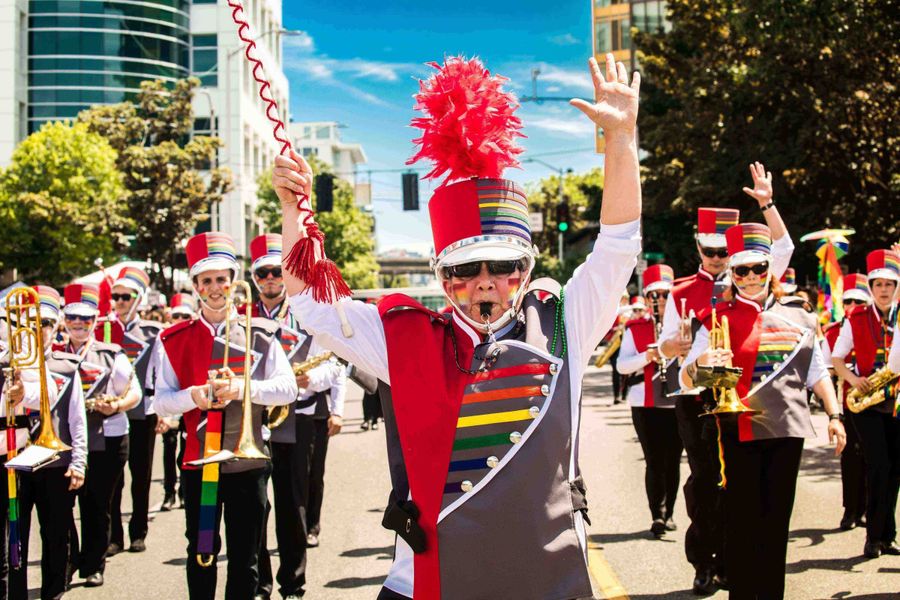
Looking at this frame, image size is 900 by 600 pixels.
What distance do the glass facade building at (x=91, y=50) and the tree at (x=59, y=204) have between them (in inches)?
804

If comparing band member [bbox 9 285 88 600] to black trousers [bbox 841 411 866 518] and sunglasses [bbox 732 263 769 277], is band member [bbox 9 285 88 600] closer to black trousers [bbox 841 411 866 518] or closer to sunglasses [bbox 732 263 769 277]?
sunglasses [bbox 732 263 769 277]

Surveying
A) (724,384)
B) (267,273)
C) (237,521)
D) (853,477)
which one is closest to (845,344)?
(853,477)

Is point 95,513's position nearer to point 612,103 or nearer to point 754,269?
point 754,269

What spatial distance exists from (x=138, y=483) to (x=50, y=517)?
7.62 feet

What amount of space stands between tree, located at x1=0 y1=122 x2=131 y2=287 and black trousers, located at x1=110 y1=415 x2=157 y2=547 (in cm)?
2870

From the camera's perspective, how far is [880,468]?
336 inches

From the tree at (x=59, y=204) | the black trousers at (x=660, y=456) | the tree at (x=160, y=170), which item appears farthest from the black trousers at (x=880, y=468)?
the tree at (x=59, y=204)

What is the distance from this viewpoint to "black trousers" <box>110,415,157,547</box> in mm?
9320

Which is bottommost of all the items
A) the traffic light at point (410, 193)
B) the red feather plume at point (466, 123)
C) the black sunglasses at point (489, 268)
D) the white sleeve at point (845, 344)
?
the white sleeve at point (845, 344)

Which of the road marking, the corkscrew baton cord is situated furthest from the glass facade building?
the corkscrew baton cord

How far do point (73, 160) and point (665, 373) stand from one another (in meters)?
34.1

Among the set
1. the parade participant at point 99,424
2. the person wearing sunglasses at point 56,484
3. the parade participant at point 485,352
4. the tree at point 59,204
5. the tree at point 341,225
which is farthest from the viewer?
the tree at point 341,225

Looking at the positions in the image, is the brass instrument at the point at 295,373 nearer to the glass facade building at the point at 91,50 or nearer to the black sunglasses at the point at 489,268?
the black sunglasses at the point at 489,268

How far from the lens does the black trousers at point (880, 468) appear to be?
834 cm
